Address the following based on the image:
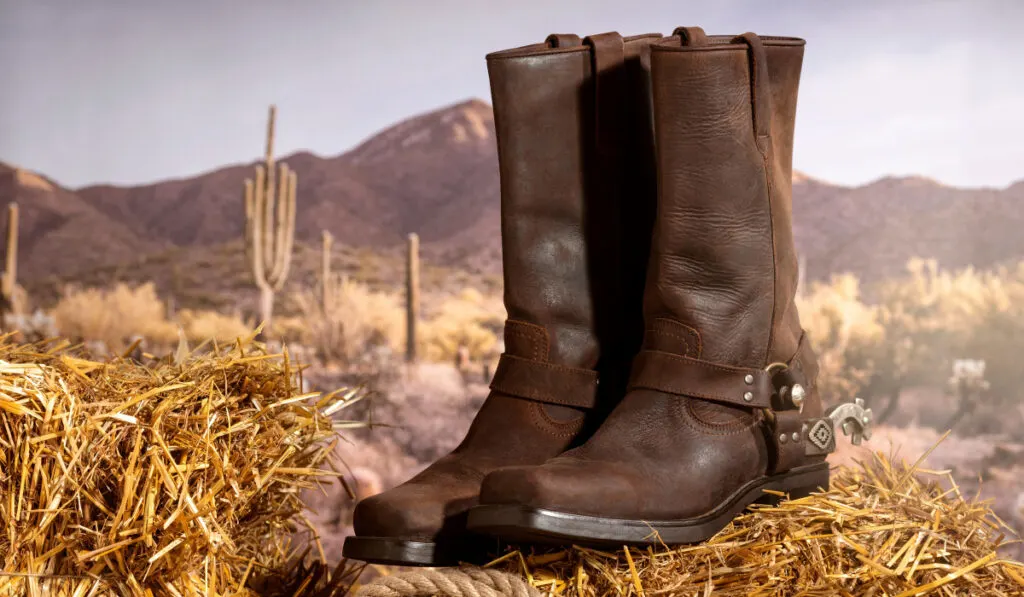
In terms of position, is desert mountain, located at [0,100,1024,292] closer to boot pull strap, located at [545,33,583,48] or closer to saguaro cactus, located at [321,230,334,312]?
saguaro cactus, located at [321,230,334,312]

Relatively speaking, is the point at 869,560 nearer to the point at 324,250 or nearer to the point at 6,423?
the point at 6,423

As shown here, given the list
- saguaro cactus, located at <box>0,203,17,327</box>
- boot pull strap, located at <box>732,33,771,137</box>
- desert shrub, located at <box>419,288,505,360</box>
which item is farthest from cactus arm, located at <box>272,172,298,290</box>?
boot pull strap, located at <box>732,33,771,137</box>

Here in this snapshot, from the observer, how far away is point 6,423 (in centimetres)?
118

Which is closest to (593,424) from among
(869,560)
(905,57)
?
(869,560)

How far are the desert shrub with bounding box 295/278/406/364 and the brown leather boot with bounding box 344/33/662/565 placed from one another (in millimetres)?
2067

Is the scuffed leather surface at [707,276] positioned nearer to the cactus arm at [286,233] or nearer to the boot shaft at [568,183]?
the boot shaft at [568,183]

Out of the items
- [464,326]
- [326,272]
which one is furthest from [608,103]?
[326,272]

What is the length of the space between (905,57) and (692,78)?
6.36ft

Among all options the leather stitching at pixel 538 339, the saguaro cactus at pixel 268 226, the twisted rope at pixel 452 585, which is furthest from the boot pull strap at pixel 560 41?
the saguaro cactus at pixel 268 226

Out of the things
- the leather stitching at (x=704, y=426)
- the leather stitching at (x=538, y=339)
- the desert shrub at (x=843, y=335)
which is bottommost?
the desert shrub at (x=843, y=335)

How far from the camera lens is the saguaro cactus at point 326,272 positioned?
356 cm

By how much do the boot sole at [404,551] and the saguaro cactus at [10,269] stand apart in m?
3.13

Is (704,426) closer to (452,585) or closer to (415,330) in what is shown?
(452,585)

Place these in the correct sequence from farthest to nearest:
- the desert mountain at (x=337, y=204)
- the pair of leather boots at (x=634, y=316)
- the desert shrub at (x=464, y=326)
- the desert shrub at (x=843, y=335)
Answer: the desert mountain at (x=337, y=204) < the desert shrub at (x=464, y=326) < the desert shrub at (x=843, y=335) < the pair of leather boots at (x=634, y=316)
